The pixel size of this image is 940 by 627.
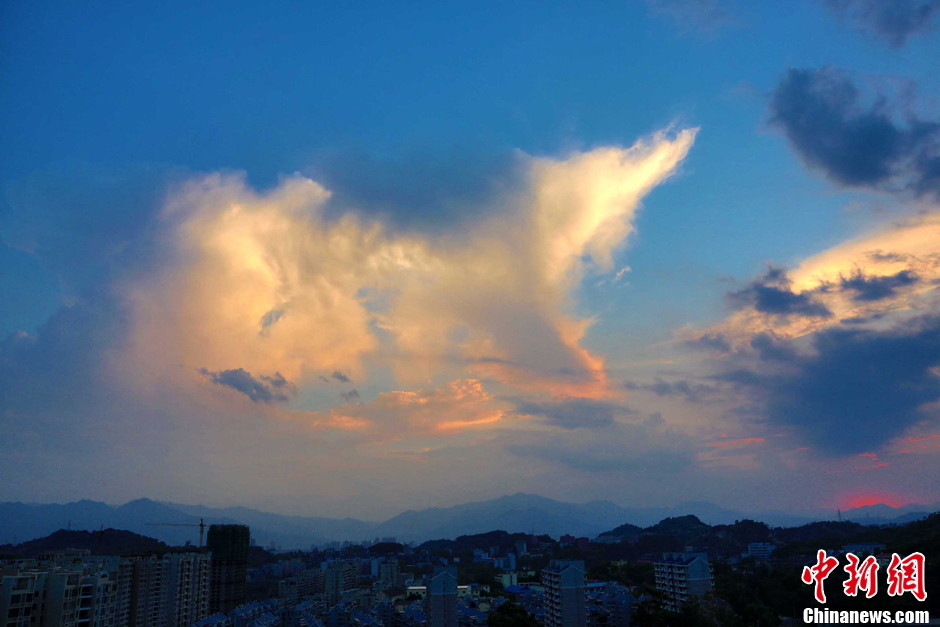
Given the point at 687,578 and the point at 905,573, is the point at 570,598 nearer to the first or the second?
the point at 687,578

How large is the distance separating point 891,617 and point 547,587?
16.2m

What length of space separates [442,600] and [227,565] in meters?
37.8

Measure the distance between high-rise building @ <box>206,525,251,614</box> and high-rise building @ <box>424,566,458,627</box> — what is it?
113 ft

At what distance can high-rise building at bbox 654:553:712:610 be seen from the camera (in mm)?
33219

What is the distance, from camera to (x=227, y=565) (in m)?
59.3

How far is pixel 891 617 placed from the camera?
27125 millimetres

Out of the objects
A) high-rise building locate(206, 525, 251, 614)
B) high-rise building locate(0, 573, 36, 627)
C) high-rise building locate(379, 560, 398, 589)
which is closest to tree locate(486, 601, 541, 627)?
high-rise building locate(0, 573, 36, 627)

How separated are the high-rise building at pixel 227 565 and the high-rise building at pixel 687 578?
42.4m

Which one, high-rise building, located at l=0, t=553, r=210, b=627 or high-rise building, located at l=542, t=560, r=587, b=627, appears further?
high-rise building, located at l=542, t=560, r=587, b=627

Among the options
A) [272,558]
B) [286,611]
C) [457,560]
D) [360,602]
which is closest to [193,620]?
[286,611]

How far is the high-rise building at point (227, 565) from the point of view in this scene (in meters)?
57.1

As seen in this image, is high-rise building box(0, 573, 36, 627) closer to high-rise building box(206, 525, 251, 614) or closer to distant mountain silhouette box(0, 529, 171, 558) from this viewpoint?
high-rise building box(206, 525, 251, 614)

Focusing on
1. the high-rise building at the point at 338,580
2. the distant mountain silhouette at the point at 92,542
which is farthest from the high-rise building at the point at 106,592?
the distant mountain silhouette at the point at 92,542

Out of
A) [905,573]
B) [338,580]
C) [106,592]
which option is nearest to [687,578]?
[905,573]
